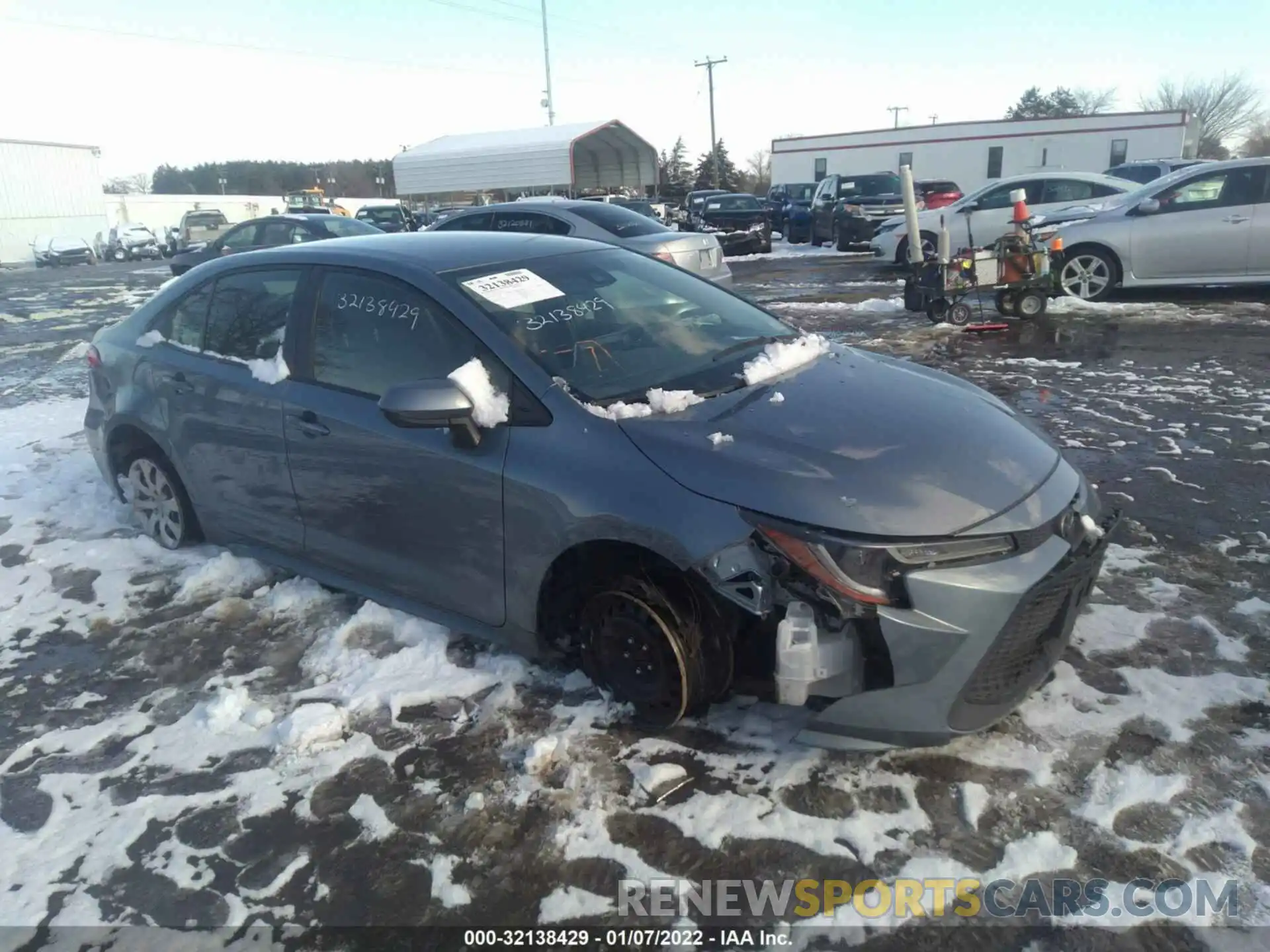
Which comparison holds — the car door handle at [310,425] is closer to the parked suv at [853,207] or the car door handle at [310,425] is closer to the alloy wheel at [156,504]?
the alloy wheel at [156,504]

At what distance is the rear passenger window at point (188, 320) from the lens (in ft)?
14.4

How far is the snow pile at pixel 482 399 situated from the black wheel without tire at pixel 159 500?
7.23ft

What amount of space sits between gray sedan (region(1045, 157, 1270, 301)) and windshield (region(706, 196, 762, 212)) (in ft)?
42.7

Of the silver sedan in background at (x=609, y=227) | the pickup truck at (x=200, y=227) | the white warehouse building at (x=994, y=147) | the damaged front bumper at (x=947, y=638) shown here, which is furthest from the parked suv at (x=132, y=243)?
the damaged front bumper at (x=947, y=638)

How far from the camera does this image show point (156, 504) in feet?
15.4

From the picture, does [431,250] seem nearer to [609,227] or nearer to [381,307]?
[381,307]

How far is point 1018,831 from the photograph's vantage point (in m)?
2.50

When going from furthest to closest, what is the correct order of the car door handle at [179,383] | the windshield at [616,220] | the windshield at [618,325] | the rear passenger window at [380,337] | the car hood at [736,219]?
the car hood at [736,219]
the windshield at [616,220]
the car door handle at [179,383]
the rear passenger window at [380,337]
the windshield at [618,325]

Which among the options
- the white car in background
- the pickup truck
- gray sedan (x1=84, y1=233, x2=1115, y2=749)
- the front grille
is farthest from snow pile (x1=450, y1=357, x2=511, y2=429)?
the pickup truck

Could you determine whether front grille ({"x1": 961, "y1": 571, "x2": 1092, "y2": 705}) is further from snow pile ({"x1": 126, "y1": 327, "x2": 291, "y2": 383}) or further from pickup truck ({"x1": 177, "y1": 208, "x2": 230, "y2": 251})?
pickup truck ({"x1": 177, "y1": 208, "x2": 230, "y2": 251})

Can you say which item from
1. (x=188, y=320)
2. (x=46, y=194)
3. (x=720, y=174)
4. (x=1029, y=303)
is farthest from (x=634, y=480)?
(x=720, y=174)

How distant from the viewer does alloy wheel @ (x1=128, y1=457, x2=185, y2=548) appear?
4.59 meters

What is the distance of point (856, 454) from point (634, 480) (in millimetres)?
684

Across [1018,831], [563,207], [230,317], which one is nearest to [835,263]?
[563,207]
